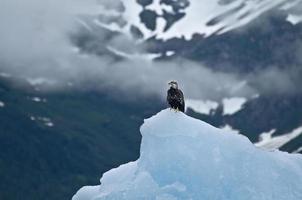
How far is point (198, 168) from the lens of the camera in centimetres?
4631

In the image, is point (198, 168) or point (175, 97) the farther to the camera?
point (175, 97)

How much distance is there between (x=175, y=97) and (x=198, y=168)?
4170 mm

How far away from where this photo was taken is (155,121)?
4766cm

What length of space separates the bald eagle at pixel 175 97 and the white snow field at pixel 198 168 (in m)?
0.56

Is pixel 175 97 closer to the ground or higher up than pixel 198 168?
higher up

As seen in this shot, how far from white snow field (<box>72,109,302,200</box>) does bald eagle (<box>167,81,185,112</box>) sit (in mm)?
557

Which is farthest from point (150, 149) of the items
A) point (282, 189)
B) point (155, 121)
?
point (282, 189)

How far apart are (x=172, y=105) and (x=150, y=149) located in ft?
9.08

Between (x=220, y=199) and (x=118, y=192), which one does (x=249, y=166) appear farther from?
(x=118, y=192)

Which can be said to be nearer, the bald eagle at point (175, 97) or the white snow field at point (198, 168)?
the white snow field at point (198, 168)

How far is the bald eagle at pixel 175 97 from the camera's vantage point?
155 feet

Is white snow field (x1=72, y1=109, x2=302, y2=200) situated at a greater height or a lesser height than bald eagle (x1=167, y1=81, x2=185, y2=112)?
lesser

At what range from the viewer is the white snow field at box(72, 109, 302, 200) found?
46.3m

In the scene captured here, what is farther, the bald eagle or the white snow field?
the bald eagle
